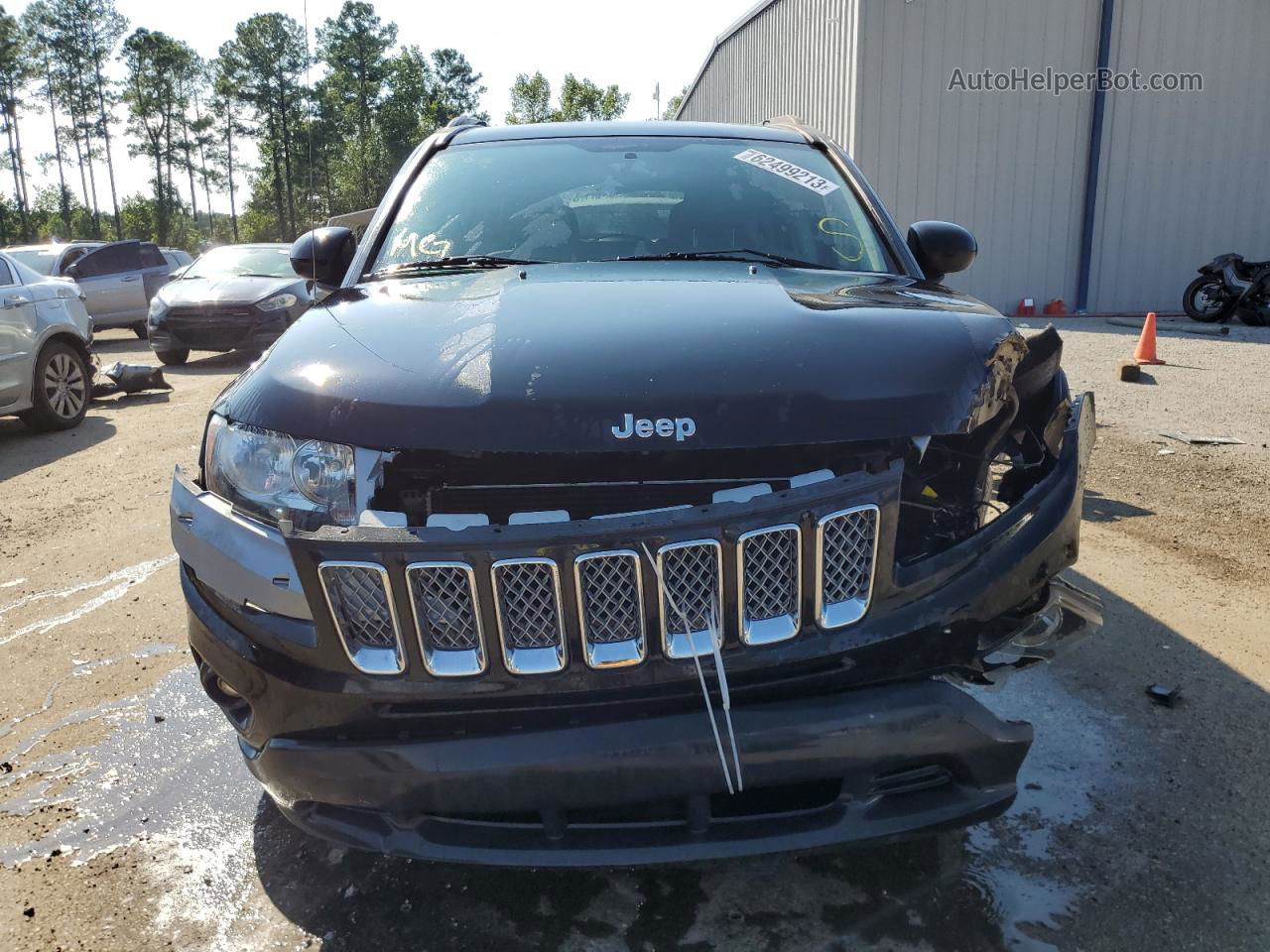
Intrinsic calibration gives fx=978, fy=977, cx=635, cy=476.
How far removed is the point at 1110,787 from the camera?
8.72 feet

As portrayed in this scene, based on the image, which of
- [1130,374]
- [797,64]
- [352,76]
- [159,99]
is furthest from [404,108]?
[1130,374]

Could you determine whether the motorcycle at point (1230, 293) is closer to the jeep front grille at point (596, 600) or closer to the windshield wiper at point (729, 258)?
the windshield wiper at point (729, 258)

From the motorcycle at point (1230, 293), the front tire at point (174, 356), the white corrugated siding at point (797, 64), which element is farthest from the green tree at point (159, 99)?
the motorcycle at point (1230, 293)

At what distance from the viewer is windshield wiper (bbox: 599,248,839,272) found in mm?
2844

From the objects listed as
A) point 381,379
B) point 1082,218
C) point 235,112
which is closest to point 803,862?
point 381,379

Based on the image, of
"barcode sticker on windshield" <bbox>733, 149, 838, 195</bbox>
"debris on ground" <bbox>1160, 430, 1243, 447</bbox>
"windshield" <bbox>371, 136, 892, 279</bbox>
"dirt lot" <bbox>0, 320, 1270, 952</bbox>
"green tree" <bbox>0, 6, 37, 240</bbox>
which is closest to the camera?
"dirt lot" <bbox>0, 320, 1270, 952</bbox>

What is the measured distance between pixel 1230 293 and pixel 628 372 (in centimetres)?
1502

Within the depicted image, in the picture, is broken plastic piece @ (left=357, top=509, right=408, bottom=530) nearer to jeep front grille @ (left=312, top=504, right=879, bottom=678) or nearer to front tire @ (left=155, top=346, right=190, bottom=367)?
jeep front grille @ (left=312, top=504, right=879, bottom=678)

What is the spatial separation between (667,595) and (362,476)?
633 mm

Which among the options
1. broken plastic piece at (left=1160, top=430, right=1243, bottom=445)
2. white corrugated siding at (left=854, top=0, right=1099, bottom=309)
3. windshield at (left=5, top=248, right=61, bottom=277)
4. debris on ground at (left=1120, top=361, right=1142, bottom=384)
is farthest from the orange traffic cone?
windshield at (left=5, top=248, right=61, bottom=277)

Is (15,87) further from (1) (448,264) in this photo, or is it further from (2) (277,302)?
(1) (448,264)

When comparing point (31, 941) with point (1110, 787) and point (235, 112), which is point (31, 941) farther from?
point (235, 112)

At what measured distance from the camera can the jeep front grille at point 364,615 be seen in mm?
1734

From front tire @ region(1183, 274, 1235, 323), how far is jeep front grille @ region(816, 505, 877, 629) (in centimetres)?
1489
